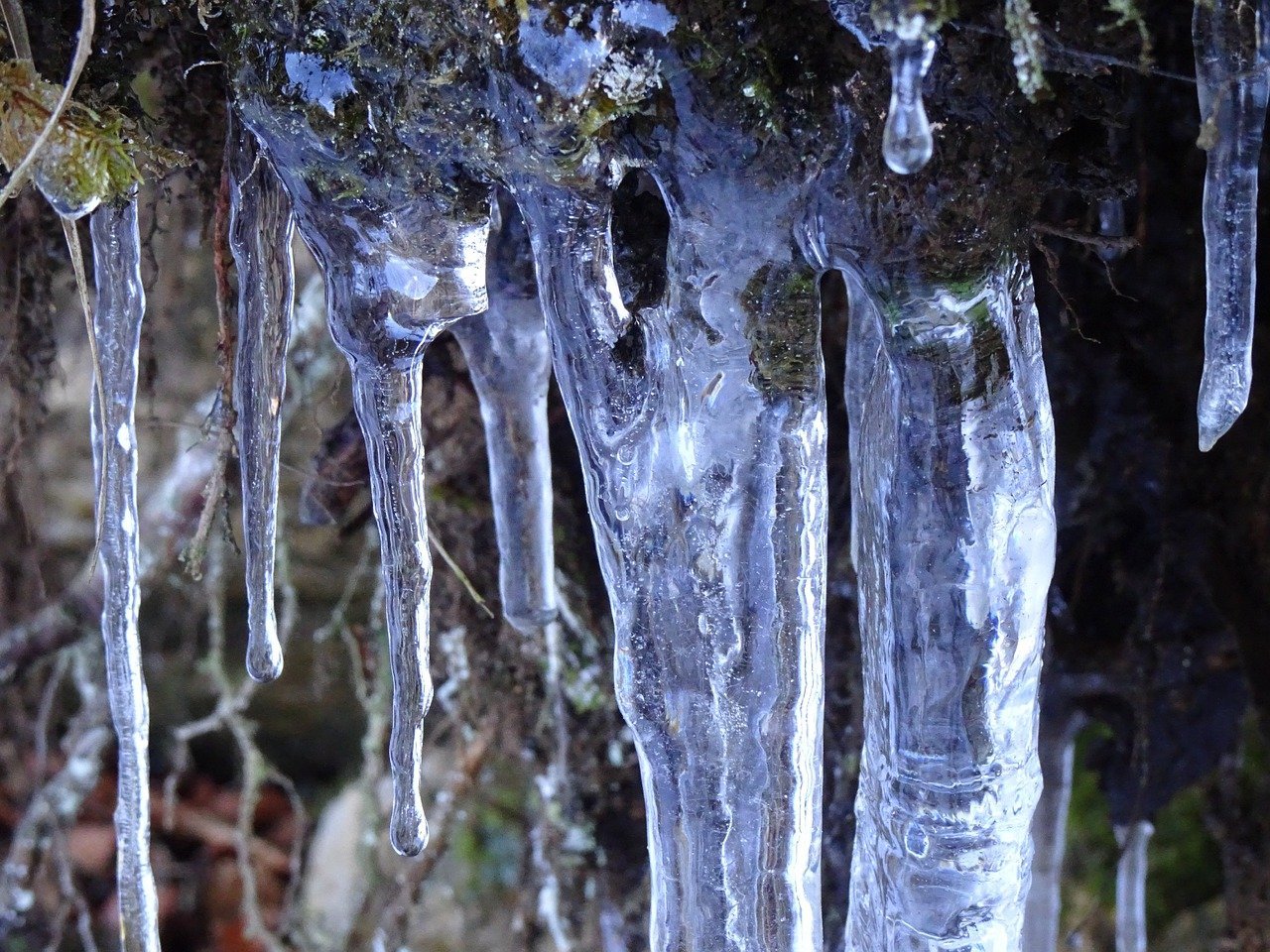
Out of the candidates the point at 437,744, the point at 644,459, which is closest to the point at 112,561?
the point at 644,459

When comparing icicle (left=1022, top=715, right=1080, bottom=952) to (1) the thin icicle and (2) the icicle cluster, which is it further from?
(1) the thin icicle

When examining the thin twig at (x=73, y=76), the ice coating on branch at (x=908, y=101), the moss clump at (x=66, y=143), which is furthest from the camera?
the moss clump at (x=66, y=143)

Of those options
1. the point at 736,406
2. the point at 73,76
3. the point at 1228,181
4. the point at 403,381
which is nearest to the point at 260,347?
the point at 403,381

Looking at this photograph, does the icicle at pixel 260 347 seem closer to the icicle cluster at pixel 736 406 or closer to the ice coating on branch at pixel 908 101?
the icicle cluster at pixel 736 406

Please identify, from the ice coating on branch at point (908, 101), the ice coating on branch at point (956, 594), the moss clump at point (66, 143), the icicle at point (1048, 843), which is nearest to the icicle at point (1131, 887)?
the icicle at point (1048, 843)

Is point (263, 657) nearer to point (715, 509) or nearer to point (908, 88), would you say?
point (715, 509)

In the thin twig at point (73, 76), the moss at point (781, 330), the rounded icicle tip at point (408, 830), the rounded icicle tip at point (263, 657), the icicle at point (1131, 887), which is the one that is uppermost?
the thin twig at point (73, 76)

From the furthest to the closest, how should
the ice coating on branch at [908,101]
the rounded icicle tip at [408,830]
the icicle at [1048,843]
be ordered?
1. the icicle at [1048,843]
2. the rounded icicle tip at [408,830]
3. the ice coating on branch at [908,101]

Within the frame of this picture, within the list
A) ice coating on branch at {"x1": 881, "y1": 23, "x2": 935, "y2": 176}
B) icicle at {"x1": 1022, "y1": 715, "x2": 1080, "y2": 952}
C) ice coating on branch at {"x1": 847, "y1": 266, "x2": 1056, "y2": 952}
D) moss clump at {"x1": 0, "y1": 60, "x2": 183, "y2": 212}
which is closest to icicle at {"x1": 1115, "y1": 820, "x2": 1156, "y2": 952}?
icicle at {"x1": 1022, "y1": 715, "x2": 1080, "y2": 952}
